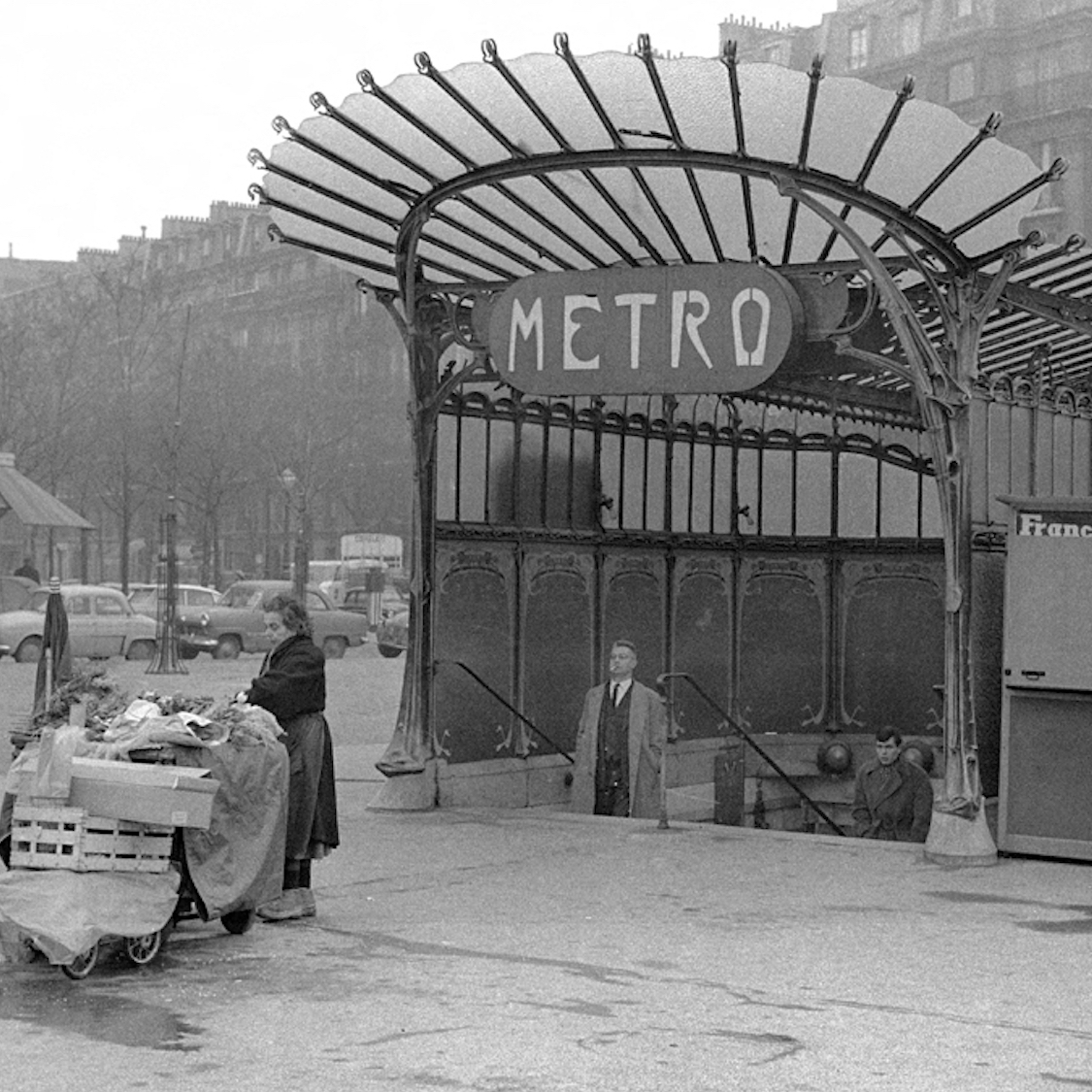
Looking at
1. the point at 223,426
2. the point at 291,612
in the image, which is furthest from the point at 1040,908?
the point at 223,426

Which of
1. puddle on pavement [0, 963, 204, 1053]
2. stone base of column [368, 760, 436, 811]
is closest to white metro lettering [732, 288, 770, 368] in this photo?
stone base of column [368, 760, 436, 811]

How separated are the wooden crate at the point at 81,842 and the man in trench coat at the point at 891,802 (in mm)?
6262

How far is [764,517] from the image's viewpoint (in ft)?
54.6

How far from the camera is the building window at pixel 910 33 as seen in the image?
257ft

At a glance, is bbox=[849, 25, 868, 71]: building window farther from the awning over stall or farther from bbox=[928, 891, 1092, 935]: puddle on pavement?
bbox=[928, 891, 1092, 935]: puddle on pavement

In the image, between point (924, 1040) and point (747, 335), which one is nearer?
point (924, 1040)

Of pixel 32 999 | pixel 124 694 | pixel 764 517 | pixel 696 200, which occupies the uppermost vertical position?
pixel 696 200

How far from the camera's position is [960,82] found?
2896 inches

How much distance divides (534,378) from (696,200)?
1.43 metres

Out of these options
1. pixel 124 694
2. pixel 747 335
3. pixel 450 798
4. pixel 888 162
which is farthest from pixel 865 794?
pixel 124 694

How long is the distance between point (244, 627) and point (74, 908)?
3486 cm

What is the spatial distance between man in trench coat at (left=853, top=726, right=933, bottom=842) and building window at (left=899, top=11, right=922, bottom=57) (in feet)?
227

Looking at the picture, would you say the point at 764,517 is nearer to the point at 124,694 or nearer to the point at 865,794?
the point at 865,794

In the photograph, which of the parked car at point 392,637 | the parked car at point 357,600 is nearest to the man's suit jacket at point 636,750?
the parked car at point 392,637
